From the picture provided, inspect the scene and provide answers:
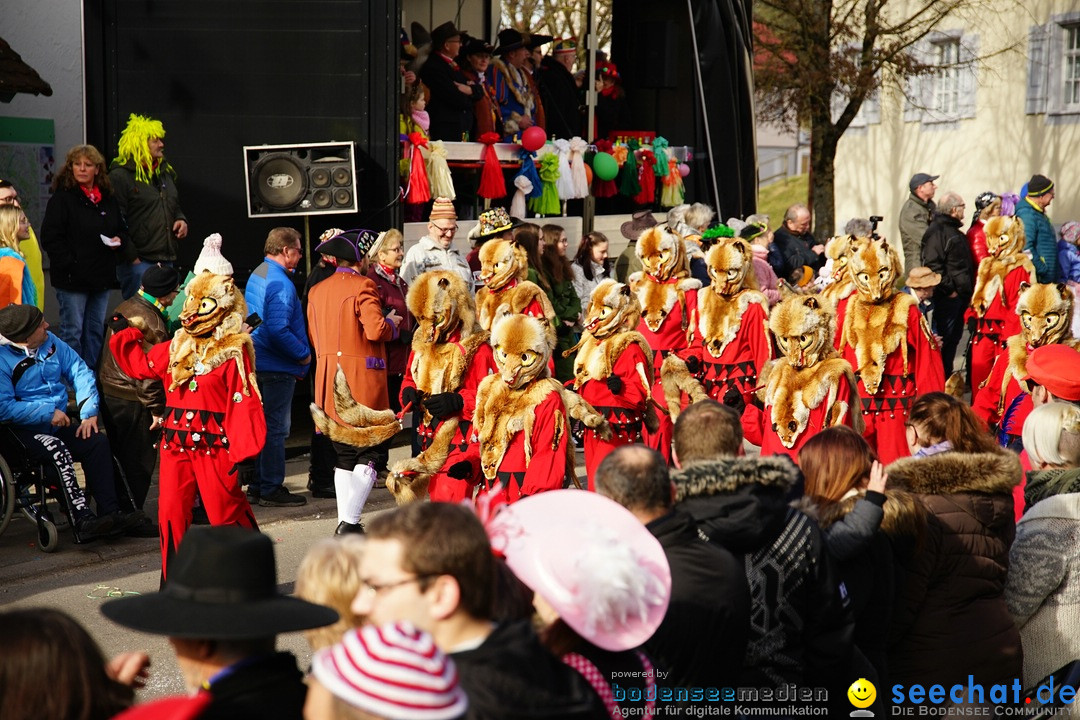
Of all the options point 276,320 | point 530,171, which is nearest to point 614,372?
point 276,320

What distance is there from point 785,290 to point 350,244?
173 inches

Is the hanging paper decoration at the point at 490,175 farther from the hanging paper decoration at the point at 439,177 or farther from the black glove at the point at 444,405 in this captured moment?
the black glove at the point at 444,405

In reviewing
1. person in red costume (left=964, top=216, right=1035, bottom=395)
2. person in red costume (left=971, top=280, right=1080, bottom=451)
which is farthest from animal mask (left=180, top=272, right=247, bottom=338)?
person in red costume (left=964, top=216, right=1035, bottom=395)

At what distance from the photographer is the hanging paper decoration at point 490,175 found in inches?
506

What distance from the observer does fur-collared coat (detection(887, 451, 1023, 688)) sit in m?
4.58

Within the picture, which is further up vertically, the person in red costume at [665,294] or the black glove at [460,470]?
the person in red costume at [665,294]

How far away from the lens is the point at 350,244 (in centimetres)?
880

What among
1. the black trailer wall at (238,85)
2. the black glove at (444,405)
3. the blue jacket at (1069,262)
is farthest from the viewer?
the blue jacket at (1069,262)

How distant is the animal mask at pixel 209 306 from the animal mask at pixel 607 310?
2.16 meters

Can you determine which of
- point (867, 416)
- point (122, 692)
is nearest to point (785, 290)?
point (867, 416)

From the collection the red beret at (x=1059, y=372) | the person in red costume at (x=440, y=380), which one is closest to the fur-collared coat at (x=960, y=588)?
the red beret at (x=1059, y=372)

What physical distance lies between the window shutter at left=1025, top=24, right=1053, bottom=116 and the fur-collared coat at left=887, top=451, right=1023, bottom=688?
73.9 feet

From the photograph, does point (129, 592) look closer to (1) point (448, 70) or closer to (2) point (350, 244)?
(2) point (350, 244)

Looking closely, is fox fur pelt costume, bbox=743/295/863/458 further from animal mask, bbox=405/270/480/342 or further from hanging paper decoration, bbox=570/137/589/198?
hanging paper decoration, bbox=570/137/589/198
